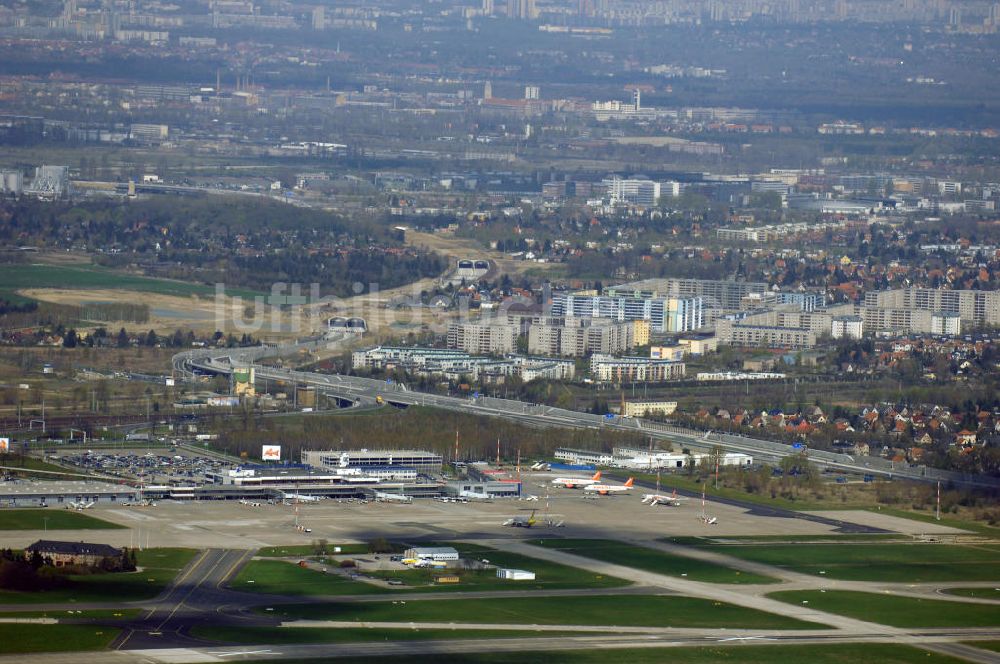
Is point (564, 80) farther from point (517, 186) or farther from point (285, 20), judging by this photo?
point (517, 186)

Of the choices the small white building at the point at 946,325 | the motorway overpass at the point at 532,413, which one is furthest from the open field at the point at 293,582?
the small white building at the point at 946,325

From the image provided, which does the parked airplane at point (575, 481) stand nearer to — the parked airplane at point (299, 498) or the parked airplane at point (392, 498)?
the parked airplane at point (392, 498)

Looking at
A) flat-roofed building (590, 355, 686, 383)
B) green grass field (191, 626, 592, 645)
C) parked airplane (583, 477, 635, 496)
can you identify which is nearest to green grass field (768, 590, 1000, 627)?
green grass field (191, 626, 592, 645)

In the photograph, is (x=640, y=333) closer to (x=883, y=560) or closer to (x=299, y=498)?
(x=299, y=498)

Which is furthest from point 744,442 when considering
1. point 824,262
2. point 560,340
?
point 824,262

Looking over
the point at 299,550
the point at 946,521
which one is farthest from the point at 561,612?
the point at 946,521
